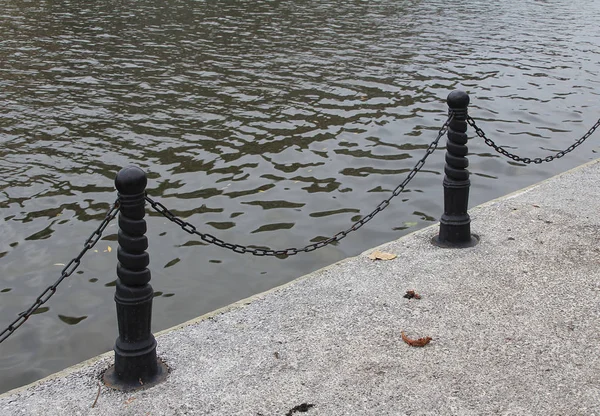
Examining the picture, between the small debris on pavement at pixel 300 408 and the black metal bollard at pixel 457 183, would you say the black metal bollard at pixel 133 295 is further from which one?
the black metal bollard at pixel 457 183

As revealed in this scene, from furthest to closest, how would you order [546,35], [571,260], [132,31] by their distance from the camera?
1. [546,35]
2. [132,31]
3. [571,260]

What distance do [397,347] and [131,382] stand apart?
1.76 meters

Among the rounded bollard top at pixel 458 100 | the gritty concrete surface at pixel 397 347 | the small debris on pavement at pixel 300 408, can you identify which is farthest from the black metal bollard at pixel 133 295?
the rounded bollard top at pixel 458 100

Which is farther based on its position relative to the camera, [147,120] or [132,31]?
[132,31]

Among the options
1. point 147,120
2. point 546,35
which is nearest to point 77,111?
point 147,120

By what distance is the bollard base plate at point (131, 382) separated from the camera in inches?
172

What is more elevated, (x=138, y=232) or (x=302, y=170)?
(x=138, y=232)

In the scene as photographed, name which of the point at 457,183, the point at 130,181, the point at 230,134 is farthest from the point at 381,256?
the point at 230,134

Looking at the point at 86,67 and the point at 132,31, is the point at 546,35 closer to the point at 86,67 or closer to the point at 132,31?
the point at 132,31

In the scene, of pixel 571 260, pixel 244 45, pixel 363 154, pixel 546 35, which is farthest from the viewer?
pixel 546 35

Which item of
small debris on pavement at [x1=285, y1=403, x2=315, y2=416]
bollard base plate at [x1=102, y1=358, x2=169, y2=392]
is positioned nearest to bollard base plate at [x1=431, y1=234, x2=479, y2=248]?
small debris on pavement at [x1=285, y1=403, x2=315, y2=416]

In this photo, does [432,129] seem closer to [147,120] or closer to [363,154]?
[363,154]

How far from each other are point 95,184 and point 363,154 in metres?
3.75

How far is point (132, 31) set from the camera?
18.7 meters
